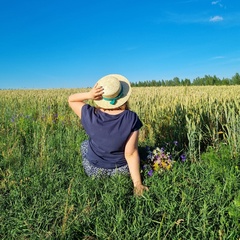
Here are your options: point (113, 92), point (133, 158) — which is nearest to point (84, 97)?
point (113, 92)

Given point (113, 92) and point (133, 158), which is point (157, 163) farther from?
point (113, 92)

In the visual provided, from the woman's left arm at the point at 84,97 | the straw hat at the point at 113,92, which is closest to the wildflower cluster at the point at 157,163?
the straw hat at the point at 113,92

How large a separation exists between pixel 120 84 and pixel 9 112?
4586 mm

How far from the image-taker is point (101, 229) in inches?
82.3

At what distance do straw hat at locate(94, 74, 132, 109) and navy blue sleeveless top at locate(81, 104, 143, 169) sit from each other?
0.36 ft

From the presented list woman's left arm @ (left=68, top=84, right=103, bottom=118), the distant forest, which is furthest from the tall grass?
the distant forest

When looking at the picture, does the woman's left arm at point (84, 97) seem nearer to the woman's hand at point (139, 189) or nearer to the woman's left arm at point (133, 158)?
the woman's left arm at point (133, 158)

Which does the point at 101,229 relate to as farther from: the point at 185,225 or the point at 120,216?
the point at 185,225

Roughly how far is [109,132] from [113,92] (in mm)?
421

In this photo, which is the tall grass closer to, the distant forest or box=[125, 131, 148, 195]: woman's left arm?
box=[125, 131, 148, 195]: woman's left arm

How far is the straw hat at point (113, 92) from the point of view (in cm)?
270

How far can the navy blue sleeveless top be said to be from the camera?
111 inches

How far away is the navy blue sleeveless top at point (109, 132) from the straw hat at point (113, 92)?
110mm

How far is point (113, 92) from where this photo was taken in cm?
268
